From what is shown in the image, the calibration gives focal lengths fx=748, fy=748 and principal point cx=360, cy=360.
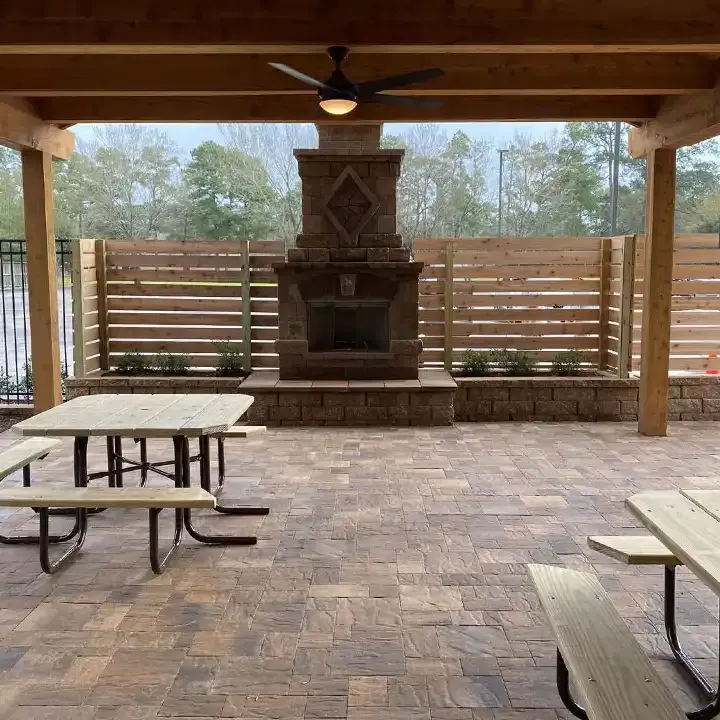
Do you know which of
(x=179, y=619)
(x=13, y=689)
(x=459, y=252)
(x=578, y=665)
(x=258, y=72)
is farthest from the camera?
(x=459, y=252)

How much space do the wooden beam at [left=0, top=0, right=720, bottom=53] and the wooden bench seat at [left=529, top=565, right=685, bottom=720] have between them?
325cm

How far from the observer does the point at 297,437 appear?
7.39m

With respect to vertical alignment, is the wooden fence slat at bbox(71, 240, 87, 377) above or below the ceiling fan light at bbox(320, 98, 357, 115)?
below

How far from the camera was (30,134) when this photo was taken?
6.93 metres

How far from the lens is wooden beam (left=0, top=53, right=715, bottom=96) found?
237 inches

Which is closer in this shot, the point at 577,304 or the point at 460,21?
the point at 460,21

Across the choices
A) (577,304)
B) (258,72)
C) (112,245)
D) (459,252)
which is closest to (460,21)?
(258,72)

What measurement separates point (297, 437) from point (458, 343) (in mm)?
2437

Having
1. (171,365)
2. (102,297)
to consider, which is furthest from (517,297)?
(102,297)

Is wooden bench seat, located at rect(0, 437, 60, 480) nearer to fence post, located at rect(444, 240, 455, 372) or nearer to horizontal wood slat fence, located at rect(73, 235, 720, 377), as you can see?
horizontal wood slat fence, located at rect(73, 235, 720, 377)

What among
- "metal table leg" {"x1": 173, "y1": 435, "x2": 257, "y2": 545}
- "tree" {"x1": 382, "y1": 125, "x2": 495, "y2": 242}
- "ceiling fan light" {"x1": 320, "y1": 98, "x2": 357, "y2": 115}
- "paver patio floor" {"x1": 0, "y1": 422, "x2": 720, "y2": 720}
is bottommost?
"paver patio floor" {"x1": 0, "y1": 422, "x2": 720, "y2": 720}

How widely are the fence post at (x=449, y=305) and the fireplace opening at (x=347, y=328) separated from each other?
75 centimetres

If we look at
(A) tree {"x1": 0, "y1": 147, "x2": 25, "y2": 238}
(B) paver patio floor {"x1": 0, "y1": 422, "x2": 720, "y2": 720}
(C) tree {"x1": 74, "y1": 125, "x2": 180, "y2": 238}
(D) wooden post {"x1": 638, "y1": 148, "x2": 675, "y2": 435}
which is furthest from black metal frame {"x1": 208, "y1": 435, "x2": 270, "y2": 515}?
(C) tree {"x1": 74, "y1": 125, "x2": 180, "y2": 238}

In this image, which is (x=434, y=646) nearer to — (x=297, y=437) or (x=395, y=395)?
(x=297, y=437)
